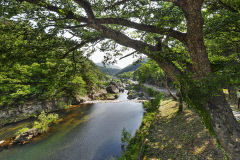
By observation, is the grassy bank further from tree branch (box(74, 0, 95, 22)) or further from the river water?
tree branch (box(74, 0, 95, 22))

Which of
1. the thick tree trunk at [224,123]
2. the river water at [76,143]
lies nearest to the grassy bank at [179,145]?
the river water at [76,143]

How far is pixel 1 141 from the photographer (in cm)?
1041

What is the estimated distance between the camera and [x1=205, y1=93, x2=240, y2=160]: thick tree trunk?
7.79 feet

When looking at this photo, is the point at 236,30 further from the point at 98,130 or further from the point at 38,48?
the point at 98,130

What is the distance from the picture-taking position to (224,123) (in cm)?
238

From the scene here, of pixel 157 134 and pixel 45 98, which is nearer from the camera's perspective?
pixel 157 134

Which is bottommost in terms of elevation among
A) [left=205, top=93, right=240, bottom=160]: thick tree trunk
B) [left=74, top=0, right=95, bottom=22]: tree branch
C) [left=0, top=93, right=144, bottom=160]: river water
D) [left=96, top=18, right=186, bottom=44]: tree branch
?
[left=0, top=93, right=144, bottom=160]: river water

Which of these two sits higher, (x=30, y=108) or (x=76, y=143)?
(x=30, y=108)

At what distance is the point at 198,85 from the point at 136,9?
326cm

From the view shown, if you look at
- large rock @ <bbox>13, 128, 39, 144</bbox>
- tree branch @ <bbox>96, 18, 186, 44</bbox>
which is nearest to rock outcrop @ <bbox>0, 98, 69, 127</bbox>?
large rock @ <bbox>13, 128, 39, 144</bbox>

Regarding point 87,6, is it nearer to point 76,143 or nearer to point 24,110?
point 76,143

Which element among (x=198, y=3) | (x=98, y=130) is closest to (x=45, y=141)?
(x=98, y=130)

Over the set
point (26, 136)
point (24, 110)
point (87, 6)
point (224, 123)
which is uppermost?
point (87, 6)

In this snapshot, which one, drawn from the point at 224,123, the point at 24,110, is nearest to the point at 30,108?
the point at 24,110
